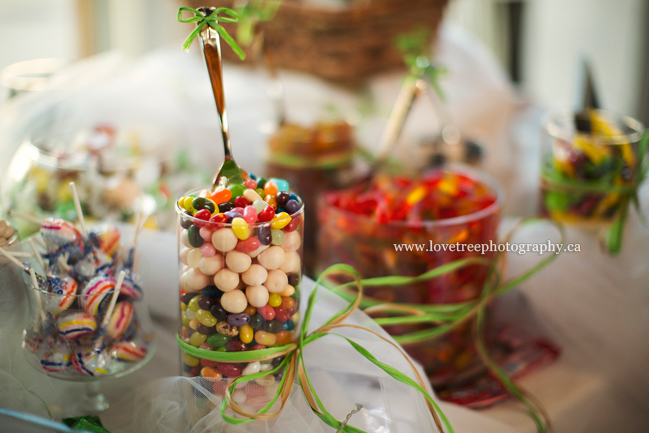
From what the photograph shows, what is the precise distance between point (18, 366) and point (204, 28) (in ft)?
1.23

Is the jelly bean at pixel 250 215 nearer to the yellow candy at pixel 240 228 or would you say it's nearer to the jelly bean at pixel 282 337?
the yellow candy at pixel 240 228

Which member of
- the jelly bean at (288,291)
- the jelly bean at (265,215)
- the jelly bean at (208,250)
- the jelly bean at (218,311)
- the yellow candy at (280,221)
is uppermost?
the jelly bean at (265,215)

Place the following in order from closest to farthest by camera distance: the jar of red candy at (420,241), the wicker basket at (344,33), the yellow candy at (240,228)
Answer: the yellow candy at (240,228), the jar of red candy at (420,241), the wicker basket at (344,33)

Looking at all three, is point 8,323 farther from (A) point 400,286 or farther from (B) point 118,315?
(A) point 400,286

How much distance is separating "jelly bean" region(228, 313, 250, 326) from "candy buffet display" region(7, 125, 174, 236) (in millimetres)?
335

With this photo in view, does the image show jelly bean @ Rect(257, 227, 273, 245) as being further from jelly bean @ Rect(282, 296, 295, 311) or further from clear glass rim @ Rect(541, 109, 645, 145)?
clear glass rim @ Rect(541, 109, 645, 145)

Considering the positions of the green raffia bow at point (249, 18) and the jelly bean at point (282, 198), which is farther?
the green raffia bow at point (249, 18)

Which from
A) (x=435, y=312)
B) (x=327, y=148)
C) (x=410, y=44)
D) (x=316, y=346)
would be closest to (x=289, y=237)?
(x=316, y=346)

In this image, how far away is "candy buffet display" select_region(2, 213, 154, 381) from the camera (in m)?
0.48

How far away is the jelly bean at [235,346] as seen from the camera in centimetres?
46

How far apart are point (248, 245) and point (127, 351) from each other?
0.63ft

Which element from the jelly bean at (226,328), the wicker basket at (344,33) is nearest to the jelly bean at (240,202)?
the jelly bean at (226,328)

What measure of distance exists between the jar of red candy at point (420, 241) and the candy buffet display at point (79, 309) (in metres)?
0.27

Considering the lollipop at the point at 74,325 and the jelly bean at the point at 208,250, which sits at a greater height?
the jelly bean at the point at 208,250
